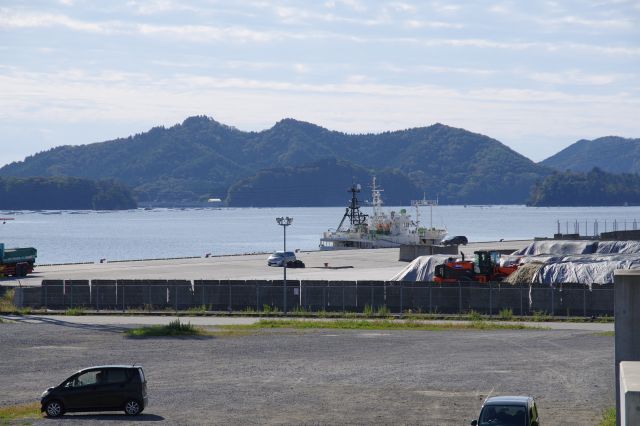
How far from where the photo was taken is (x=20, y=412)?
97.6ft

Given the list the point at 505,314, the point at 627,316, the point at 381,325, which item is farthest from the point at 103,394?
the point at 505,314

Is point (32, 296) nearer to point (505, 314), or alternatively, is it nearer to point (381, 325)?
point (381, 325)

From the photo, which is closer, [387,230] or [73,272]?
[73,272]

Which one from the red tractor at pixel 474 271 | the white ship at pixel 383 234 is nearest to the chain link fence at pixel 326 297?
the red tractor at pixel 474 271

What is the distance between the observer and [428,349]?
141 feet

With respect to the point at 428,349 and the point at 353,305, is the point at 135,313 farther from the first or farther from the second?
the point at 428,349

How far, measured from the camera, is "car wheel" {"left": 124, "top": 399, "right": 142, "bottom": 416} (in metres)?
29.2

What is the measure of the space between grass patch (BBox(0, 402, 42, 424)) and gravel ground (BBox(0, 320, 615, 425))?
0.89 metres

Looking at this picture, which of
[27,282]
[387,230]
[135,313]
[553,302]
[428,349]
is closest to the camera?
[428,349]

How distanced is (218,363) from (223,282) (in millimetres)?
21926

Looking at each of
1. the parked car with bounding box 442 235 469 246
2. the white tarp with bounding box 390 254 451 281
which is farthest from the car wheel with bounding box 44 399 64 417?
the parked car with bounding box 442 235 469 246

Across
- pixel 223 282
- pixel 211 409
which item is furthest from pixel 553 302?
pixel 211 409

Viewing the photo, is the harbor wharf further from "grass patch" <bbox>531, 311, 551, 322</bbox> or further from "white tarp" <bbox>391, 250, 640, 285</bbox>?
"grass patch" <bbox>531, 311, 551, 322</bbox>

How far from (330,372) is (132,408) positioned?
9582mm
